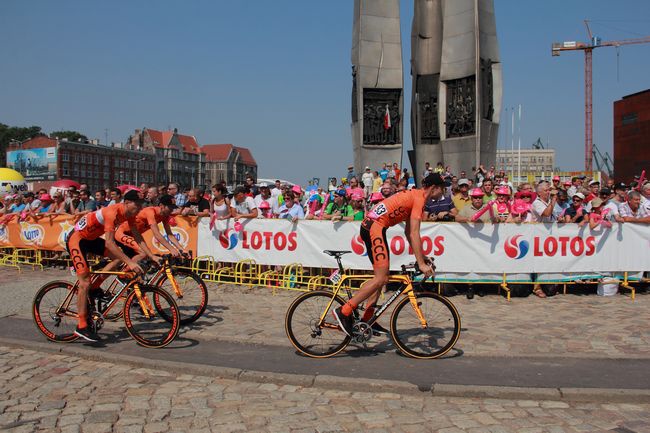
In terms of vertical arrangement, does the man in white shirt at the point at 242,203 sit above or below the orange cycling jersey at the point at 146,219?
above

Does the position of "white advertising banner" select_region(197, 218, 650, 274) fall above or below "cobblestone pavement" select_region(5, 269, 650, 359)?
above

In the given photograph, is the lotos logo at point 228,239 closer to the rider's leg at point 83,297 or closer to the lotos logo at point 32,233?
the rider's leg at point 83,297

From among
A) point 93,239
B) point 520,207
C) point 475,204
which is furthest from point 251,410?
point 520,207

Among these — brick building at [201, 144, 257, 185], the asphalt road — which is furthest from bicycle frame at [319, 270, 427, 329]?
brick building at [201, 144, 257, 185]

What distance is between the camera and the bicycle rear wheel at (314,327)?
6457 mm

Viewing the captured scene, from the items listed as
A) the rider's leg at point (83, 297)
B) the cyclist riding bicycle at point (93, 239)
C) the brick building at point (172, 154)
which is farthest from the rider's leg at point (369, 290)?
the brick building at point (172, 154)

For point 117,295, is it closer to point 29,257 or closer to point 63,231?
point 63,231

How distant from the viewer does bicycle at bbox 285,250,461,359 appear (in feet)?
20.7

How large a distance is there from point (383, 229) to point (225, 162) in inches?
6461

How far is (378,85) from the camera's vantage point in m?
23.6

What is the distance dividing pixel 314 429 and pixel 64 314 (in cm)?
445

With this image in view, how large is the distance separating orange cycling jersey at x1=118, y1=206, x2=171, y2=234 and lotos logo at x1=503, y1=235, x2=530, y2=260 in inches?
242

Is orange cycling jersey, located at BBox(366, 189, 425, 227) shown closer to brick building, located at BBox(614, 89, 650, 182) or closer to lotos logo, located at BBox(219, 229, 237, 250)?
lotos logo, located at BBox(219, 229, 237, 250)

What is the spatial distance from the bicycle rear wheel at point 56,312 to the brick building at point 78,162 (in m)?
104
